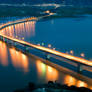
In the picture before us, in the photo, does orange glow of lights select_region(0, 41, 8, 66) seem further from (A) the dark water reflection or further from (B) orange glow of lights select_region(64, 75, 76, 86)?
(B) orange glow of lights select_region(64, 75, 76, 86)

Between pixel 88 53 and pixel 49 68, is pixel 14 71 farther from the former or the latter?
pixel 88 53

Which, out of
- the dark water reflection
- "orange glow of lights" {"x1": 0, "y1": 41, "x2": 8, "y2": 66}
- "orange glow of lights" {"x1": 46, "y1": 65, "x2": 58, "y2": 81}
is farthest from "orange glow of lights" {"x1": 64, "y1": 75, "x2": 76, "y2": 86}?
"orange glow of lights" {"x1": 0, "y1": 41, "x2": 8, "y2": 66}

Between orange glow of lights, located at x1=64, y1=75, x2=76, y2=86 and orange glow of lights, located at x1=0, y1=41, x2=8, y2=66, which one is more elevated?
orange glow of lights, located at x1=64, y1=75, x2=76, y2=86

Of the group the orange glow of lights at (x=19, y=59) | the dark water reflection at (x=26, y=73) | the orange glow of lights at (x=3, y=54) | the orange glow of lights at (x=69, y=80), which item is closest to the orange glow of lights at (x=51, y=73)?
the dark water reflection at (x=26, y=73)

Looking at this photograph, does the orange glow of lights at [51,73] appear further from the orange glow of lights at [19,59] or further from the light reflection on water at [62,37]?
the light reflection on water at [62,37]

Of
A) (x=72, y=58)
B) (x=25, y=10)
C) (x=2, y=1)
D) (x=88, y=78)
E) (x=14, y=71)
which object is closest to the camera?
(x=88, y=78)

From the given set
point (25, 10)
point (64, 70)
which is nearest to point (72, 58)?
point (64, 70)

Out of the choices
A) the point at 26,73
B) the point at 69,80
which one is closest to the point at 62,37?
the point at 26,73

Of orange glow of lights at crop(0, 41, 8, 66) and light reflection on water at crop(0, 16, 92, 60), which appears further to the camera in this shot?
light reflection on water at crop(0, 16, 92, 60)

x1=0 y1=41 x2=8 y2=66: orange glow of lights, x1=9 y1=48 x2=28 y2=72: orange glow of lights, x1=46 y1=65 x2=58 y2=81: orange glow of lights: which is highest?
x1=46 y1=65 x2=58 y2=81: orange glow of lights
